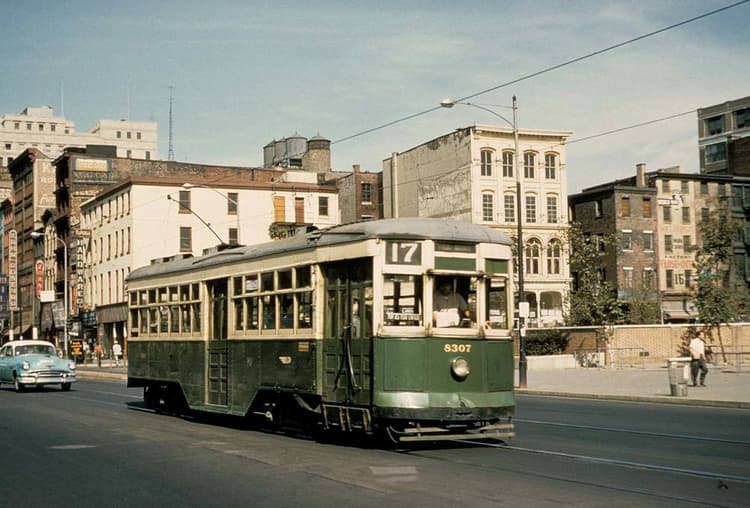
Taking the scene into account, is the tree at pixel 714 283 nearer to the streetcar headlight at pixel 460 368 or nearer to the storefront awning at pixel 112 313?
the streetcar headlight at pixel 460 368

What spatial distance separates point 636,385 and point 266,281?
62.1 ft

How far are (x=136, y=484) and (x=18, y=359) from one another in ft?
78.5

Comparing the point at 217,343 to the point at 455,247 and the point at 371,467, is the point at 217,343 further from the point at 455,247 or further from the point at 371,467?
the point at 371,467

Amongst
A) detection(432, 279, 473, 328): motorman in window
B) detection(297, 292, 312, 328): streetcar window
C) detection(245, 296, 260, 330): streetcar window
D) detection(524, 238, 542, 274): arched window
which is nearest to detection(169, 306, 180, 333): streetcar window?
detection(245, 296, 260, 330): streetcar window

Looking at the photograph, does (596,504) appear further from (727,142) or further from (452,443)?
(727,142)

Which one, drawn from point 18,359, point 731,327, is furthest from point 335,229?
point 731,327

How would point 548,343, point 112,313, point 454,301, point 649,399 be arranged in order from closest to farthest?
point 454,301
point 649,399
point 548,343
point 112,313

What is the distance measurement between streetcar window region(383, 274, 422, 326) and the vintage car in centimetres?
2167

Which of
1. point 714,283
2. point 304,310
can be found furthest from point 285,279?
point 714,283

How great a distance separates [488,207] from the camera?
234 feet

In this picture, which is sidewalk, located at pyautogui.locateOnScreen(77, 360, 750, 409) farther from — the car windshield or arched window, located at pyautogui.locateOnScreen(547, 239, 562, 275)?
arched window, located at pyautogui.locateOnScreen(547, 239, 562, 275)

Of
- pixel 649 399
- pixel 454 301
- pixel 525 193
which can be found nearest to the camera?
pixel 454 301

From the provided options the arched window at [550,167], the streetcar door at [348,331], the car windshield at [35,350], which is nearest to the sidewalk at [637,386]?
the streetcar door at [348,331]

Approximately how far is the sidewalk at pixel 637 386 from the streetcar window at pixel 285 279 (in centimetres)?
1280
